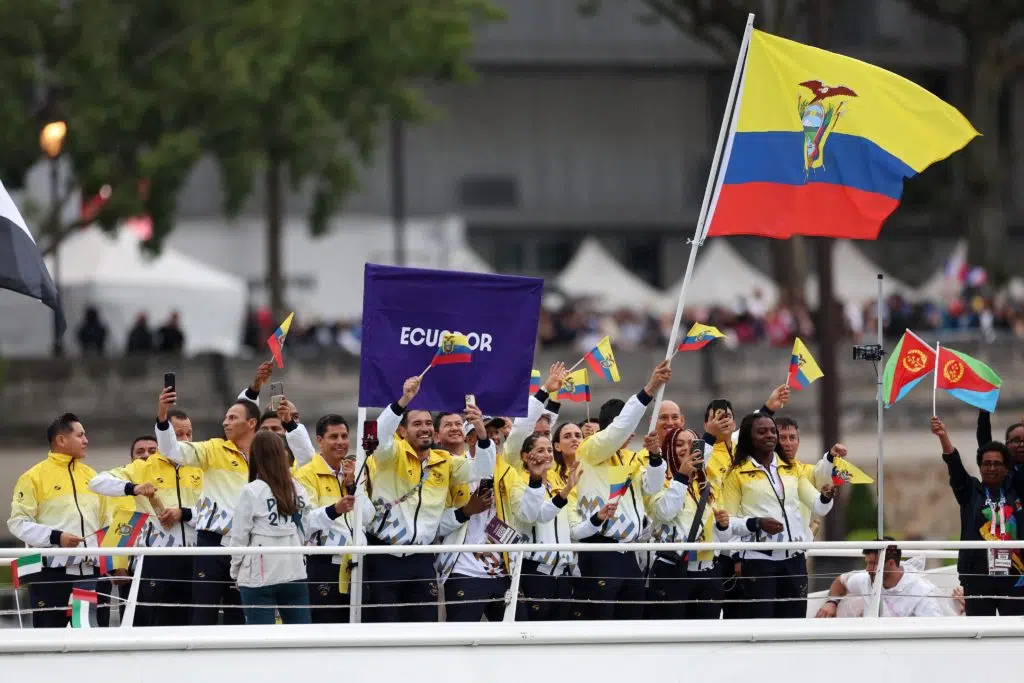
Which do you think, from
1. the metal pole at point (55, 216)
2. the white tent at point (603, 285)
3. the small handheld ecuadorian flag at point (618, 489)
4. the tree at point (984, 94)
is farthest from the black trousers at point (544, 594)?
the white tent at point (603, 285)

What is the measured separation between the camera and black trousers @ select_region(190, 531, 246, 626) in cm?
1097

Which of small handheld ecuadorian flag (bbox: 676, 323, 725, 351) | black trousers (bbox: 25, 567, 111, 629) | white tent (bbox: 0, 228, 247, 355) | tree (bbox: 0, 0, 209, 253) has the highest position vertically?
tree (bbox: 0, 0, 209, 253)

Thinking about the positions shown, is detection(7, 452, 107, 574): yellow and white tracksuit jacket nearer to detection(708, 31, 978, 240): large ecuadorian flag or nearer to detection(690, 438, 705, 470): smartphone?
detection(690, 438, 705, 470): smartphone

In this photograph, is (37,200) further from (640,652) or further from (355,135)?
(640,652)

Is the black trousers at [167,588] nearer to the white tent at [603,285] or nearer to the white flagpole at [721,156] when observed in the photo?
the white flagpole at [721,156]

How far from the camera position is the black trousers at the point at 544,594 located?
35.3ft

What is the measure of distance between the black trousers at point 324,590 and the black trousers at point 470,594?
629 millimetres

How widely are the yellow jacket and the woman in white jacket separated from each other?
2.44ft

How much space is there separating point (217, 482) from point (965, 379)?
178 inches

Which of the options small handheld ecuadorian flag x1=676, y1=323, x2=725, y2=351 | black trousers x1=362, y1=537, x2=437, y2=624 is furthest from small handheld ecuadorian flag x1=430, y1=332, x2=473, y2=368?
small handheld ecuadorian flag x1=676, y1=323, x2=725, y2=351


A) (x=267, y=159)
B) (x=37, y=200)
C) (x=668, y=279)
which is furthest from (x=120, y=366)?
(x=668, y=279)

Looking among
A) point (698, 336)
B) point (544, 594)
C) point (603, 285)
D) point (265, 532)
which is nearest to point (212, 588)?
point (265, 532)

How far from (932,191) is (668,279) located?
7.59 m

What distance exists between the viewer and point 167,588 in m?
11.2
